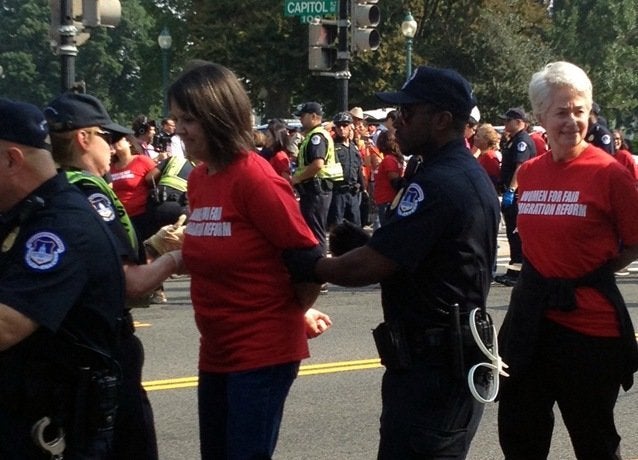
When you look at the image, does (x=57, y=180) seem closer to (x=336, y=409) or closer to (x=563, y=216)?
(x=563, y=216)

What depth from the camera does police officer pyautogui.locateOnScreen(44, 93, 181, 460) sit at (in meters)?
4.04

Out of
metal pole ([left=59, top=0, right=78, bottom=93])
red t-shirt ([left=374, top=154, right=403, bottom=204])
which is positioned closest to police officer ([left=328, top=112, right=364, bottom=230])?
red t-shirt ([left=374, top=154, right=403, bottom=204])

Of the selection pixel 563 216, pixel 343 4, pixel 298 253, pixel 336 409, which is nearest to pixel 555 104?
pixel 563 216

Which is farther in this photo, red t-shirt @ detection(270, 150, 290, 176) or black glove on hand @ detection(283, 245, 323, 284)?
red t-shirt @ detection(270, 150, 290, 176)

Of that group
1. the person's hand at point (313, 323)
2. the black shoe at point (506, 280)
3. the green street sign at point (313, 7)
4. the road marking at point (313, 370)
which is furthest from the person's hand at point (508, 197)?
the person's hand at point (313, 323)

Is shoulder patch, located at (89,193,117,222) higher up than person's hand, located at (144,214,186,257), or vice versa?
shoulder patch, located at (89,193,117,222)

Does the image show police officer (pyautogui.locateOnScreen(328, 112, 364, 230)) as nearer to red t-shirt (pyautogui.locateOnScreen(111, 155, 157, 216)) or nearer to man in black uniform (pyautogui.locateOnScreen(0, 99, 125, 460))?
red t-shirt (pyautogui.locateOnScreen(111, 155, 157, 216))

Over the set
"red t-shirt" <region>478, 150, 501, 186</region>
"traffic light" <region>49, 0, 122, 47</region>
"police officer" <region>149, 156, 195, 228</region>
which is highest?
"traffic light" <region>49, 0, 122, 47</region>

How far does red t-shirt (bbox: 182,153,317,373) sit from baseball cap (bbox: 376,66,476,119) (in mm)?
512

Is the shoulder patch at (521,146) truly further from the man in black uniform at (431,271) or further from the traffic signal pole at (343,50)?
the man in black uniform at (431,271)

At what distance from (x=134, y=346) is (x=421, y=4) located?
3888 cm

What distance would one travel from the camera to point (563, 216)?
4.64 meters

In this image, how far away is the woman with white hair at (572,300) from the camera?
15.0 feet

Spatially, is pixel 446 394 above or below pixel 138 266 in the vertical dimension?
below
